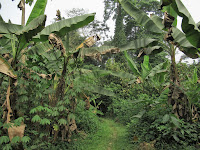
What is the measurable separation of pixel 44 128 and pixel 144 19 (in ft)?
14.6

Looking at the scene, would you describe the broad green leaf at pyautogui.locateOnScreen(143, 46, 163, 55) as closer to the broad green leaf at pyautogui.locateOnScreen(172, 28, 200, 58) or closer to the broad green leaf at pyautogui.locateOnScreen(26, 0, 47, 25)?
the broad green leaf at pyautogui.locateOnScreen(172, 28, 200, 58)

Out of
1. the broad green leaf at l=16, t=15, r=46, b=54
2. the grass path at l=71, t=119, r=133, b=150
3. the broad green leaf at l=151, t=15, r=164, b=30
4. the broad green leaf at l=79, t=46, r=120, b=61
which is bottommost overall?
the grass path at l=71, t=119, r=133, b=150

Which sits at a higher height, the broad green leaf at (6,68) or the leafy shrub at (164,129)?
the broad green leaf at (6,68)

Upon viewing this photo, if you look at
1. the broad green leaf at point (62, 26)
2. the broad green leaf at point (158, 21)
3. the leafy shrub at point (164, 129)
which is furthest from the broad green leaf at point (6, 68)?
the broad green leaf at point (158, 21)

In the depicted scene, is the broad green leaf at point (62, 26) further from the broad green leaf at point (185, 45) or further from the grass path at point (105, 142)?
the grass path at point (105, 142)

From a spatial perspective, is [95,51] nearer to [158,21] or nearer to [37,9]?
[37,9]

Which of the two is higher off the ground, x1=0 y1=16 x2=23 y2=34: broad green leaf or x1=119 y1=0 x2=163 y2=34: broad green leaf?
x1=119 y1=0 x2=163 y2=34: broad green leaf

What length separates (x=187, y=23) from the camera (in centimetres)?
423

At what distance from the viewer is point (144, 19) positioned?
18.6ft

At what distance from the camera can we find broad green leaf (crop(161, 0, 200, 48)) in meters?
4.16

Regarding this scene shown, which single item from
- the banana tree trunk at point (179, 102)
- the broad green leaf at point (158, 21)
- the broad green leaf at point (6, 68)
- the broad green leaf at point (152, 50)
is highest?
the broad green leaf at point (158, 21)

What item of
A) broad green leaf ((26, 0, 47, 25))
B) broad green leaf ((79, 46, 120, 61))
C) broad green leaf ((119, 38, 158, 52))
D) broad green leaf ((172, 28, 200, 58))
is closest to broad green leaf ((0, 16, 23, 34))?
broad green leaf ((26, 0, 47, 25))

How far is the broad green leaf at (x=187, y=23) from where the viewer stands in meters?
4.16

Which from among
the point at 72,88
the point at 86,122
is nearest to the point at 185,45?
the point at 72,88
